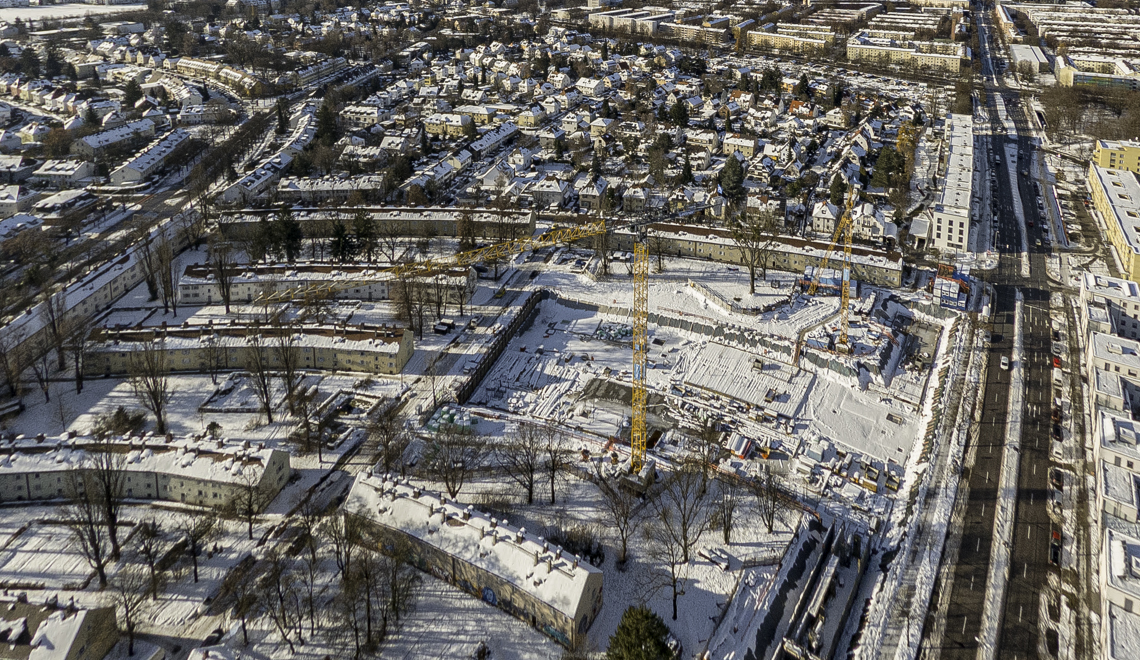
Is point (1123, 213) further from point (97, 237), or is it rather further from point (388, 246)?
point (97, 237)

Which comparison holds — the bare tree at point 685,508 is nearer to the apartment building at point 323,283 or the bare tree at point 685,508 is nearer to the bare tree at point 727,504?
the bare tree at point 727,504

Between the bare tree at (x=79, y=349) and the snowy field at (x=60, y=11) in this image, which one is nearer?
the bare tree at (x=79, y=349)

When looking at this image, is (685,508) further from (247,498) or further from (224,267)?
(224,267)

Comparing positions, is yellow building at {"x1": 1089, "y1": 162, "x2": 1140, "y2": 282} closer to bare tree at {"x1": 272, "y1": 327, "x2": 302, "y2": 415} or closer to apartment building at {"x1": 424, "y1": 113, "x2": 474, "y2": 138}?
bare tree at {"x1": 272, "y1": 327, "x2": 302, "y2": 415}

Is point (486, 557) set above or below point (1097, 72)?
below

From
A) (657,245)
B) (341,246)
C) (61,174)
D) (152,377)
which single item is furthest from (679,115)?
(152,377)

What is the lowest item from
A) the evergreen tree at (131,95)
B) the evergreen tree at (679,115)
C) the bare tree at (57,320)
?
the bare tree at (57,320)

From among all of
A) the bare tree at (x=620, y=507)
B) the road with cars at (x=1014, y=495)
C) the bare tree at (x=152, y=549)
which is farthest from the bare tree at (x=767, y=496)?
the bare tree at (x=152, y=549)
